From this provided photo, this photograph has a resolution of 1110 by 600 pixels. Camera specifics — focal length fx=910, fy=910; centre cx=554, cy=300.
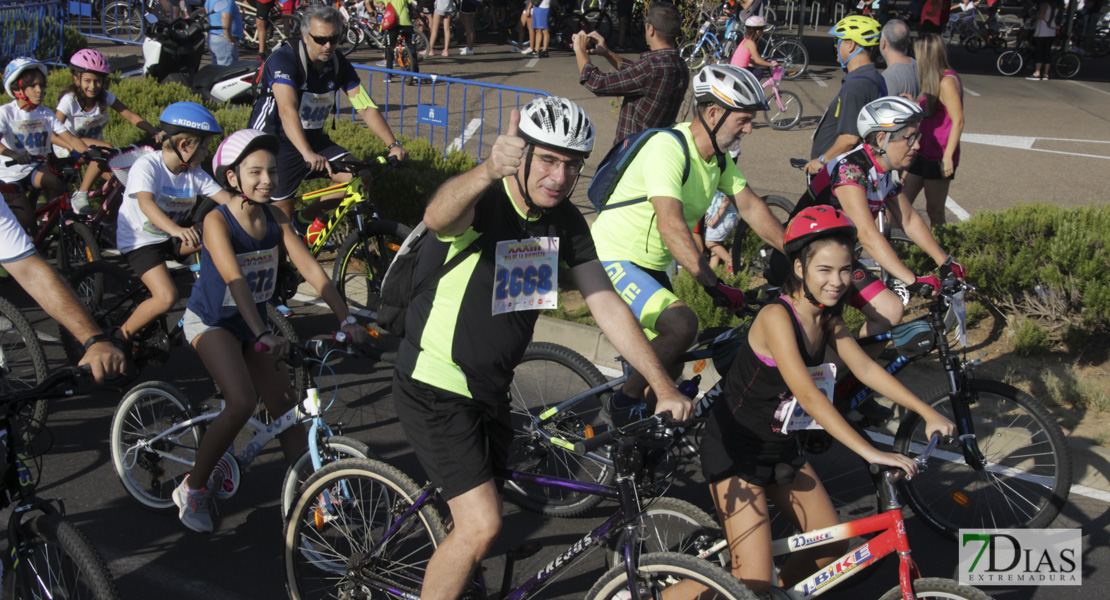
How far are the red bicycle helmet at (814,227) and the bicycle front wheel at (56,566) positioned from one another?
265 cm

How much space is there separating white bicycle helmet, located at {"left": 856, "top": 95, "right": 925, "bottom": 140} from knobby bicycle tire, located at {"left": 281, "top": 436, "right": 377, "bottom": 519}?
3.04 m

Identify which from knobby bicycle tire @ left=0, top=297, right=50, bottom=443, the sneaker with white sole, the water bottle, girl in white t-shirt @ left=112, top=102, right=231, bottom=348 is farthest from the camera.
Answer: girl in white t-shirt @ left=112, top=102, right=231, bottom=348

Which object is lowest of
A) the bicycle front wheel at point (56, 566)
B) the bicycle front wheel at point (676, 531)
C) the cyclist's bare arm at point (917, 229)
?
the bicycle front wheel at point (676, 531)

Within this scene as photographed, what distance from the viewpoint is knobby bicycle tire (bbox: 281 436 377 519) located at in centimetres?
371

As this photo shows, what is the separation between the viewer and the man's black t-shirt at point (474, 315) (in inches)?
118

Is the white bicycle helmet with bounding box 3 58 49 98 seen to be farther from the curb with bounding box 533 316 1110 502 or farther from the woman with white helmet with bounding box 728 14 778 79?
the woman with white helmet with bounding box 728 14 778 79

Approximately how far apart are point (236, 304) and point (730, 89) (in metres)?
2.46

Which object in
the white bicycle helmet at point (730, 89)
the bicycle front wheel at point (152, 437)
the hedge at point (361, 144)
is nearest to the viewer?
the white bicycle helmet at point (730, 89)

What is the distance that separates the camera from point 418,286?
3.10m

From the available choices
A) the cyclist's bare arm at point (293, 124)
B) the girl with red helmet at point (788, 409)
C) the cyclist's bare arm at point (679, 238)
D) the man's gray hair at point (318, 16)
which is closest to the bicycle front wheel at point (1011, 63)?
the man's gray hair at point (318, 16)

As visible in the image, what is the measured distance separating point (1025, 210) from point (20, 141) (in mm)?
8023

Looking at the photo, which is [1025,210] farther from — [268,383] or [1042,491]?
[268,383]

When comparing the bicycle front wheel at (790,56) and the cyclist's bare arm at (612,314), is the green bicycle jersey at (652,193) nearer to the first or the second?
the cyclist's bare arm at (612,314)

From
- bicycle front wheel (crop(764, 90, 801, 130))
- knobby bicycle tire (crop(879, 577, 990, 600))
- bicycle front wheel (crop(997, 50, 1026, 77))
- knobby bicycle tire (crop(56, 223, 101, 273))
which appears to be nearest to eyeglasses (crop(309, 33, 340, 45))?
knobby bicycle tire (crop(56, 223, 101, 273))
